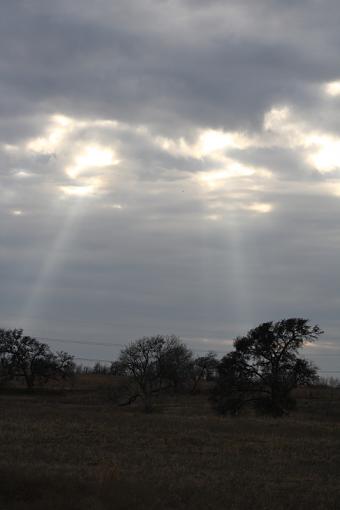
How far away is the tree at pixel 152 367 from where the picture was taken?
239 feet

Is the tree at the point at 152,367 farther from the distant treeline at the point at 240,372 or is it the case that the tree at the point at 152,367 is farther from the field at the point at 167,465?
the field at the point at 167,465

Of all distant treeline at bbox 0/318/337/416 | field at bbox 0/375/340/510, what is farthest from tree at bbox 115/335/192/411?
field at bbox 0/375/340/510

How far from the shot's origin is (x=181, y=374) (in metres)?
84.7

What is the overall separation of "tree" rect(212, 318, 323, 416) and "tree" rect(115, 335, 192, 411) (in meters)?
21.2

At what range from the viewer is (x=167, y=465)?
21969mm

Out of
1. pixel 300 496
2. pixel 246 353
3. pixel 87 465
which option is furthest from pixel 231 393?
pixel 300 496

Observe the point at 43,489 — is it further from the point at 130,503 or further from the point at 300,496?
the point at 300,496

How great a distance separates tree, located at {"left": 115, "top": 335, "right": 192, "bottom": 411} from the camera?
2872 inches

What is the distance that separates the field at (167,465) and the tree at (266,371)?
6374 mm

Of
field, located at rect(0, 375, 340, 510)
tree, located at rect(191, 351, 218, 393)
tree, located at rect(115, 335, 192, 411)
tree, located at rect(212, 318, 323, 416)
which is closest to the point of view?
field, located at rect(0, 375, 340, 510)

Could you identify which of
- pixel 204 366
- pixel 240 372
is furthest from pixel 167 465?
pixel 204 366

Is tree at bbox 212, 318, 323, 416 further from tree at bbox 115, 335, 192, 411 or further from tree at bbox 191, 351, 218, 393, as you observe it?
tree at bbox 191, 351, 218, 393

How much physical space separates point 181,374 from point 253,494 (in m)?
68.9

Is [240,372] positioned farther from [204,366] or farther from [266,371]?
[204,366]
